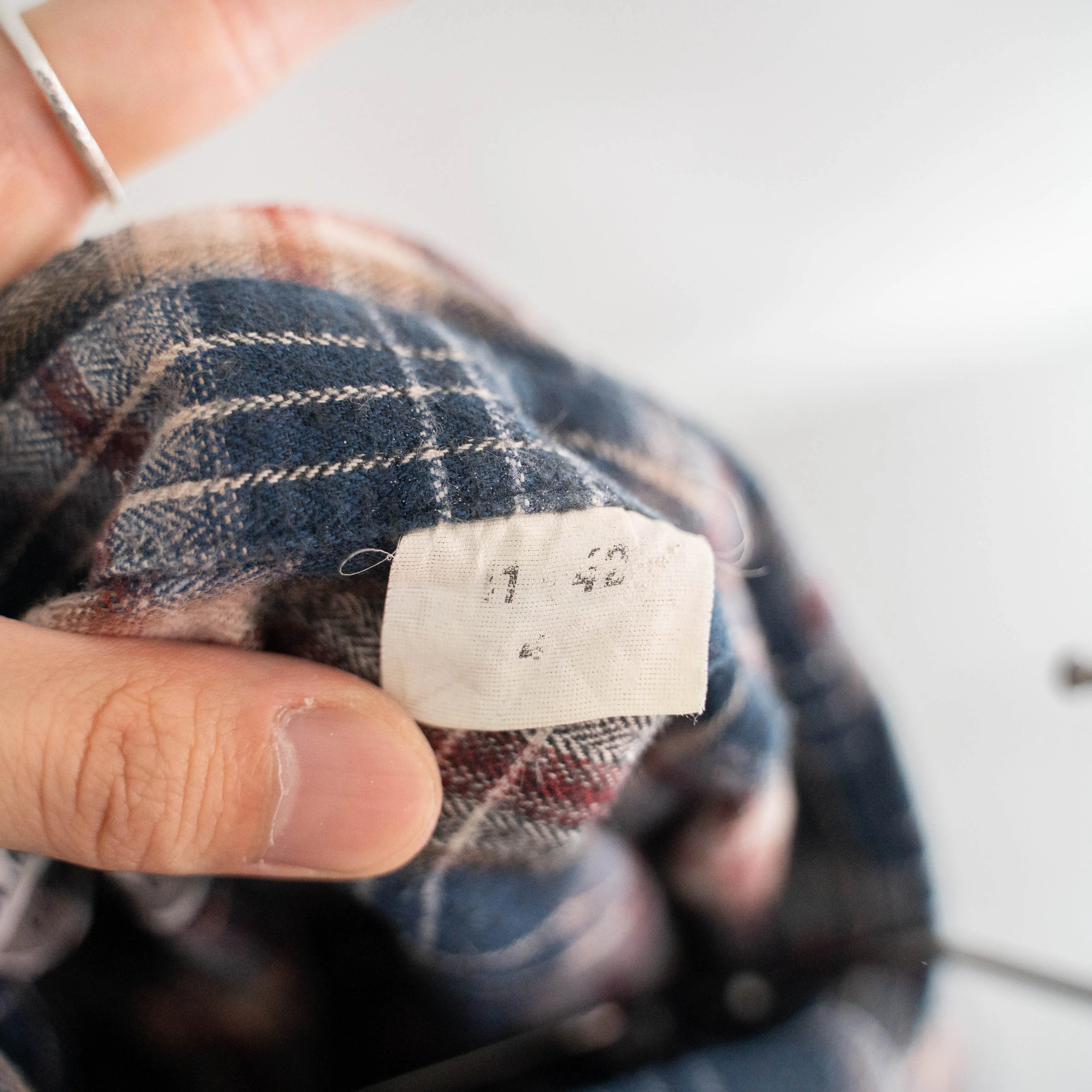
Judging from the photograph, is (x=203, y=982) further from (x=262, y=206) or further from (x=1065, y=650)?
(x=1065, y=650)

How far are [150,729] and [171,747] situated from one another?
0.4 inches

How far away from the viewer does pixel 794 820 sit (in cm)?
52

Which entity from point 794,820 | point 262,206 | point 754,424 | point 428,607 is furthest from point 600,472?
point 754,424

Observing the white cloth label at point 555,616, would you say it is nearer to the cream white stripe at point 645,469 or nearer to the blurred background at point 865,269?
the cream white stripe at point 645,469

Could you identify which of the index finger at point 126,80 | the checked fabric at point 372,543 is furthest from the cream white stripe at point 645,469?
the index finger at point 126,80

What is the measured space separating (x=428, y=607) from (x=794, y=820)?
37cm

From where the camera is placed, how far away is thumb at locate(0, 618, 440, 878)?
0.27m

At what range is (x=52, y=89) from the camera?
1.06 ft

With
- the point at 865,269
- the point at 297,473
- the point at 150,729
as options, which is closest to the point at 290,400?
the point at 297,473

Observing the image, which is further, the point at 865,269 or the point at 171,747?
the point at 865,269

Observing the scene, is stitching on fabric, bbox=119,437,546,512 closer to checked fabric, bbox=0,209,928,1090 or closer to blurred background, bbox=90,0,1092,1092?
checked fabric, bbox=0,209,928,1090

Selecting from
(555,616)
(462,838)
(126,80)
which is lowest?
(462,838)

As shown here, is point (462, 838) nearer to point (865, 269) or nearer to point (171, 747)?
point (171, 747)

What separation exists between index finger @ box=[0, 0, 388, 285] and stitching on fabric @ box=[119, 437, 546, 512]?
185 millimetres
